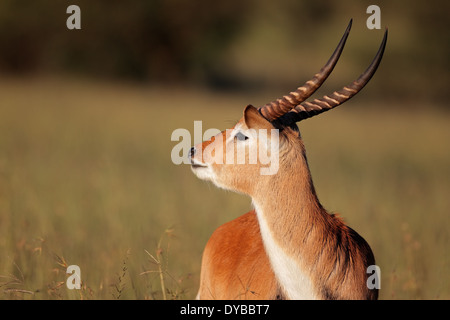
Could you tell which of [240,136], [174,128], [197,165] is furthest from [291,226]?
[174,128]

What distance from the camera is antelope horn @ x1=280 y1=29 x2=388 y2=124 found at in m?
3.74

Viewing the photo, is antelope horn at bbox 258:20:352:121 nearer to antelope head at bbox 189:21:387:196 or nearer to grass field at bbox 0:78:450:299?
antelope head at bbox 189:21:387:196

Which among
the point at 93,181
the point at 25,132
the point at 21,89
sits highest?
the point at 21,89

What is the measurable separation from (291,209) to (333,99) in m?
0.77

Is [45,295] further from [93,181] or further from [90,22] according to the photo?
[90,22]

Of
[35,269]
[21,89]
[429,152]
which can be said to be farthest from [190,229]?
[21,89]

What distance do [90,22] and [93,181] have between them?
19.0 meters

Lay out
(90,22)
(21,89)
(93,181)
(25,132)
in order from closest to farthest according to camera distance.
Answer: (93,181)
(25,132)
(21,89)
(90,22)

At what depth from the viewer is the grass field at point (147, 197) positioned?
5965mm

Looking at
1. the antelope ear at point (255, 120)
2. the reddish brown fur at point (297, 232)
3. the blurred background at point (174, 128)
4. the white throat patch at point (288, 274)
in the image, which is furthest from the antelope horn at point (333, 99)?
the blurred background at point (174, 128)

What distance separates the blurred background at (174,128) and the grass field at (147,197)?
0.12ft

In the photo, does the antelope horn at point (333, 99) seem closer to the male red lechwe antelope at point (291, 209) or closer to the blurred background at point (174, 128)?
the male red lechwe antelope at point (291, 209)

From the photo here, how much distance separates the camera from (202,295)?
4.89m

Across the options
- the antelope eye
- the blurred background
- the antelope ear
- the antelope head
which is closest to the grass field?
the blurred background
